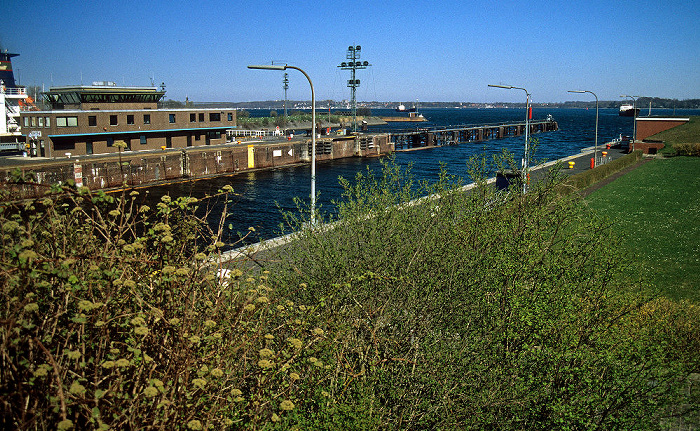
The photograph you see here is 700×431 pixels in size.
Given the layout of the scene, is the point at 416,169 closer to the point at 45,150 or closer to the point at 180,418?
the point at 45,150

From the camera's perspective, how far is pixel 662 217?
29.8 metres

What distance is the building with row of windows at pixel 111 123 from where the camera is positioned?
172ft

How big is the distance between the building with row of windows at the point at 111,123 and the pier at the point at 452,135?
111ft

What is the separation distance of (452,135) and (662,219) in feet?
270

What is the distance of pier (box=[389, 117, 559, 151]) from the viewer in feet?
327

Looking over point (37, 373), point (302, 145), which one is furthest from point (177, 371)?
point (302, 145)

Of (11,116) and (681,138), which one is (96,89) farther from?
(681,138)

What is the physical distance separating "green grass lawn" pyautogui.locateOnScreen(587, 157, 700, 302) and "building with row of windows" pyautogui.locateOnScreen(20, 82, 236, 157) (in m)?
41.3

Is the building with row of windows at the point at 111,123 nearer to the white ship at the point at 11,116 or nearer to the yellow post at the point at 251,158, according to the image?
the yellow post at the point at 251,158

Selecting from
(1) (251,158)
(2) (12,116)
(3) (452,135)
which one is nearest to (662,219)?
(1) (251,158)

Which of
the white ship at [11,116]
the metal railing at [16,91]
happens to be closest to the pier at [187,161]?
the white ship at [11,116]

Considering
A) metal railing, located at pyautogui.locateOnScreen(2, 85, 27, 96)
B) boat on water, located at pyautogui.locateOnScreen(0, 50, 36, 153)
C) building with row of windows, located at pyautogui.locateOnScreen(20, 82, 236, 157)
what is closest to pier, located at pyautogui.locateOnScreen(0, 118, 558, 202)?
building with row of windows, located at pyautogui.locateOnScreen(20, 82, 236, 157)

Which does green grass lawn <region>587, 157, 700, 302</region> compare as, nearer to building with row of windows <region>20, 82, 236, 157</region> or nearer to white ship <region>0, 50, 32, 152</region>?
building with row of windows <region>20, 82, 236, 157</region>

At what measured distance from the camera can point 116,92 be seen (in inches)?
2379
